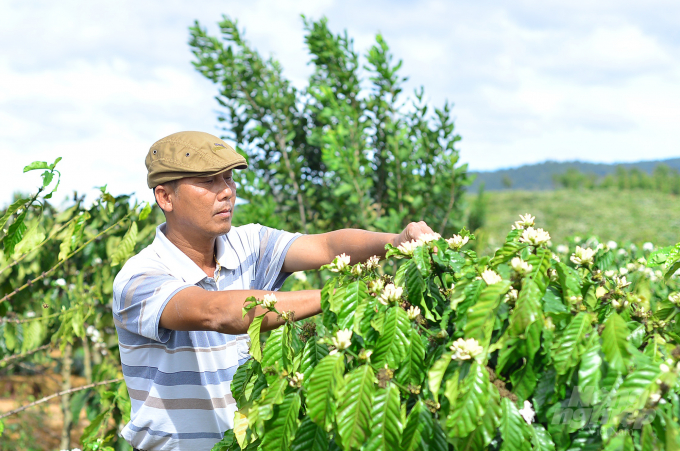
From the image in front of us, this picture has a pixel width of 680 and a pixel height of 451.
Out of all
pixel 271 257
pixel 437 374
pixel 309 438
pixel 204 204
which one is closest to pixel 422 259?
pixel 437 374

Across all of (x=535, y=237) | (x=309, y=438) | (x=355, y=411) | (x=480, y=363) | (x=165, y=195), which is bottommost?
(x=309, y=438)

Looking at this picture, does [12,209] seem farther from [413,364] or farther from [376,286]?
[413,364]

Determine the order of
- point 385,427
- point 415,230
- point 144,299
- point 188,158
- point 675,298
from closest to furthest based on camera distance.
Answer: point 385,427 < point 675,298 < point 144,299 < point 415,230 < point 188,158

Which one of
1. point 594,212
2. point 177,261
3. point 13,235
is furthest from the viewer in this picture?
point 594,212

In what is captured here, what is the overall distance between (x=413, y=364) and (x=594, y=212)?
50.3 meters

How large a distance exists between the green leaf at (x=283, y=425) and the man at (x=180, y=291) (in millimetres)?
692

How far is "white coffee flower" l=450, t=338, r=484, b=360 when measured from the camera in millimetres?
1086

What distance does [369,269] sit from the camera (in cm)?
149

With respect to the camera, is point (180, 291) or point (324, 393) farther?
point (180, 291)

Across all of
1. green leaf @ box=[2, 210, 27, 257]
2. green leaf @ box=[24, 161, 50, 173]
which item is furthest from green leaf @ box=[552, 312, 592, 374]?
green leaf @ box=[2, 210, 27, 257]

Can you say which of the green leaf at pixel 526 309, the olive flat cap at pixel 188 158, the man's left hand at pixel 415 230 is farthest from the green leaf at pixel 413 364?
the olive flat cap at pixel 188 158

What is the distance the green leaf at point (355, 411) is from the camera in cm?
112

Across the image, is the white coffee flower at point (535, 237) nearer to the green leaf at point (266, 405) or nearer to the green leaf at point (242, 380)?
the green leaf at point (266, 405)

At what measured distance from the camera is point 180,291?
1.84 m
